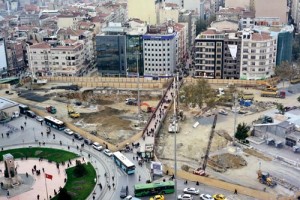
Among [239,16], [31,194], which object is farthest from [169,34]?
[31,194]

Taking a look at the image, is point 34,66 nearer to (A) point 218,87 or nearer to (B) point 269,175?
(A) point 218,87

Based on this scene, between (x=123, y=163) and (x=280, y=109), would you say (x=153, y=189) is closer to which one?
(x=123, y=163)

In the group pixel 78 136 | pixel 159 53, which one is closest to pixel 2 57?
pixel 159 53

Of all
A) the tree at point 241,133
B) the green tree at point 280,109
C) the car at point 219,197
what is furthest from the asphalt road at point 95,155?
the green tree at point 280,109

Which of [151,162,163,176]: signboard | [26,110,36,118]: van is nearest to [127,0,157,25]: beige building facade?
[26,110,36,118]: van

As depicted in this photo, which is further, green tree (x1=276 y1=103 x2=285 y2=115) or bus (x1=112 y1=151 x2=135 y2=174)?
green tree (x1=276 y1=103 x2=285 y2=115)

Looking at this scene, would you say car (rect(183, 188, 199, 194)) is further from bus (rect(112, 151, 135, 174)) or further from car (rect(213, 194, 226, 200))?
bus (rect(112, 151, 135, 174))
